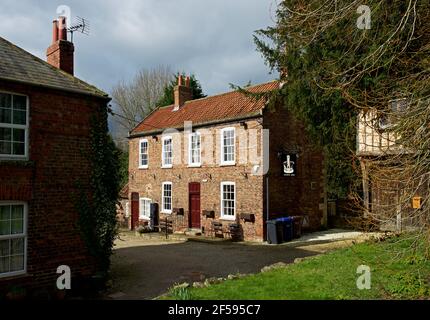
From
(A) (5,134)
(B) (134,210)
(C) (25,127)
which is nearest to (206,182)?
(B) (134,210)

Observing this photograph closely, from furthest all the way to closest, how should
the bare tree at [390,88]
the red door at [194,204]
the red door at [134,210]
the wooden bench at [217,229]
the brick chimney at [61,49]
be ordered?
the red door at [134,210] → the red door at [194,204] → the wooden bench at [217,229] → the brick chimney at [61,49] → the bare tree at [390,88]

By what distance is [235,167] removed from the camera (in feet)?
70.4

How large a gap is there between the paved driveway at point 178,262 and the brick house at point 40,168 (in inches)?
66.3

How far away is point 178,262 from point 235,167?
7.53m

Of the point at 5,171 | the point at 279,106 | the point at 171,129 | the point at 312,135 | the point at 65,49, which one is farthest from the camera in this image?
the point at 171,129

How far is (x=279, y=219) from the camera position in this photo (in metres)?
19.4

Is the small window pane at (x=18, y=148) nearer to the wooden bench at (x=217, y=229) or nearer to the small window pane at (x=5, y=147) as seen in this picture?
the small window pane at (x=5, y=147)

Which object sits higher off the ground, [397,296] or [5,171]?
[5,171]

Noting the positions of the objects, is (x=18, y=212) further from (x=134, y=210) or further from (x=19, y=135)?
(x=134, y=210)

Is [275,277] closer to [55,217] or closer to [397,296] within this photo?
[397,296]

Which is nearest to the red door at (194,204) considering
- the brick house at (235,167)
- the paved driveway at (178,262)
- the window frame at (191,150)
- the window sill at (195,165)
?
the brick house at (235,167)

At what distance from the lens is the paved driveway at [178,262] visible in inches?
469

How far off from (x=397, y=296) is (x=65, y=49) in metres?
12.7
